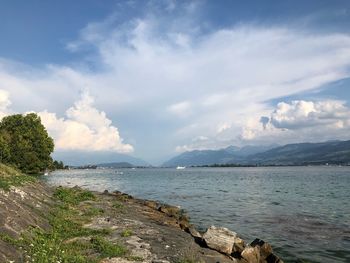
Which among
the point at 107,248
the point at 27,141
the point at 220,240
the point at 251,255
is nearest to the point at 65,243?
the point at 107,248

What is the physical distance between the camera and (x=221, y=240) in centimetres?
2650

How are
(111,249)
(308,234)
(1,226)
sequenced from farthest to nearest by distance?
(308,234) < (111,249) < (1,226)

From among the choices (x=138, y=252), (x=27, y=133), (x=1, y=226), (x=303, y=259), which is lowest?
(x=303, y=259)

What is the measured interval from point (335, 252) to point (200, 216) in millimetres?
22002

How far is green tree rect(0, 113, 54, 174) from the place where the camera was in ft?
442

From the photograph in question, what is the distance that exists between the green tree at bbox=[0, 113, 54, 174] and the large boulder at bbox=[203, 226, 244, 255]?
11464 cm

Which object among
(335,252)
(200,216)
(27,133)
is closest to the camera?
(335,252)

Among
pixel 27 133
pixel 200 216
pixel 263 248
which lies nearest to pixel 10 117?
pixel 27 133

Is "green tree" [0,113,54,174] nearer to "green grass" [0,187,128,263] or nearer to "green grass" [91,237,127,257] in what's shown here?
"green grass" [0,187,128,263]

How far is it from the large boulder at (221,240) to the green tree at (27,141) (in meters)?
115

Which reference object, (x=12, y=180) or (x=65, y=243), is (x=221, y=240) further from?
(x=12, y=180)

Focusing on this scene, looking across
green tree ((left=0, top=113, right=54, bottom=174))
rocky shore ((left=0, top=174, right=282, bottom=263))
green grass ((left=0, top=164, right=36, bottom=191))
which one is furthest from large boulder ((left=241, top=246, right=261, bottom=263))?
green tree ((left=0, top=113, right=54, bottom=174))

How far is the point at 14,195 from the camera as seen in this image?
28.4m

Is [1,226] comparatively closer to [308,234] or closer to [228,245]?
[228,245]
